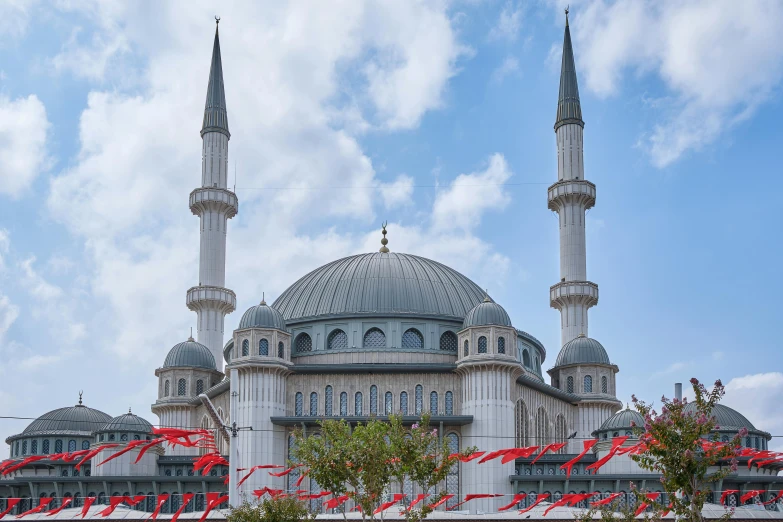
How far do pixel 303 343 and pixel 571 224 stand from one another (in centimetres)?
2294

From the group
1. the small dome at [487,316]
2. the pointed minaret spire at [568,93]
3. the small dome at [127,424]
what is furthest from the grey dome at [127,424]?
the pointed minaret spire at [568,93]

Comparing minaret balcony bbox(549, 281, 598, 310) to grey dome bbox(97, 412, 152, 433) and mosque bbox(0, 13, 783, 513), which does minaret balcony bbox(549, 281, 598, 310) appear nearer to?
mosque bbox(0, 13, 783, 513)

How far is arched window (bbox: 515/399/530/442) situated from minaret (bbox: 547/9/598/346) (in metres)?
13.9

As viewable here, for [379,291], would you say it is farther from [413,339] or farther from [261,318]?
[261,318]

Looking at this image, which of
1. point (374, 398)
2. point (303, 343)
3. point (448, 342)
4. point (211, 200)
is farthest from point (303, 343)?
point (211, 200)

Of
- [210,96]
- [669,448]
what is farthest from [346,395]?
[669,448]

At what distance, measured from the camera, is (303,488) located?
211 feet

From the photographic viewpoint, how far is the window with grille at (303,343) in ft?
235

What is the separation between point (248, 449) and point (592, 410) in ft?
85.2

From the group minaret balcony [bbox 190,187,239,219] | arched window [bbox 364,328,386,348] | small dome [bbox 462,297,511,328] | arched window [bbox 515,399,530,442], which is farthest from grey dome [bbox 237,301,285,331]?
minaret balcony [bbox 190,187,239,219]

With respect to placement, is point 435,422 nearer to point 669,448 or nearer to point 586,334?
point 586,334

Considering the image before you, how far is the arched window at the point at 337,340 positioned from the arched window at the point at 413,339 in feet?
12.3

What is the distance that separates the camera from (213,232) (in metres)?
82.9

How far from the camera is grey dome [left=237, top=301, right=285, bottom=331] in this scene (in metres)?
66.1
